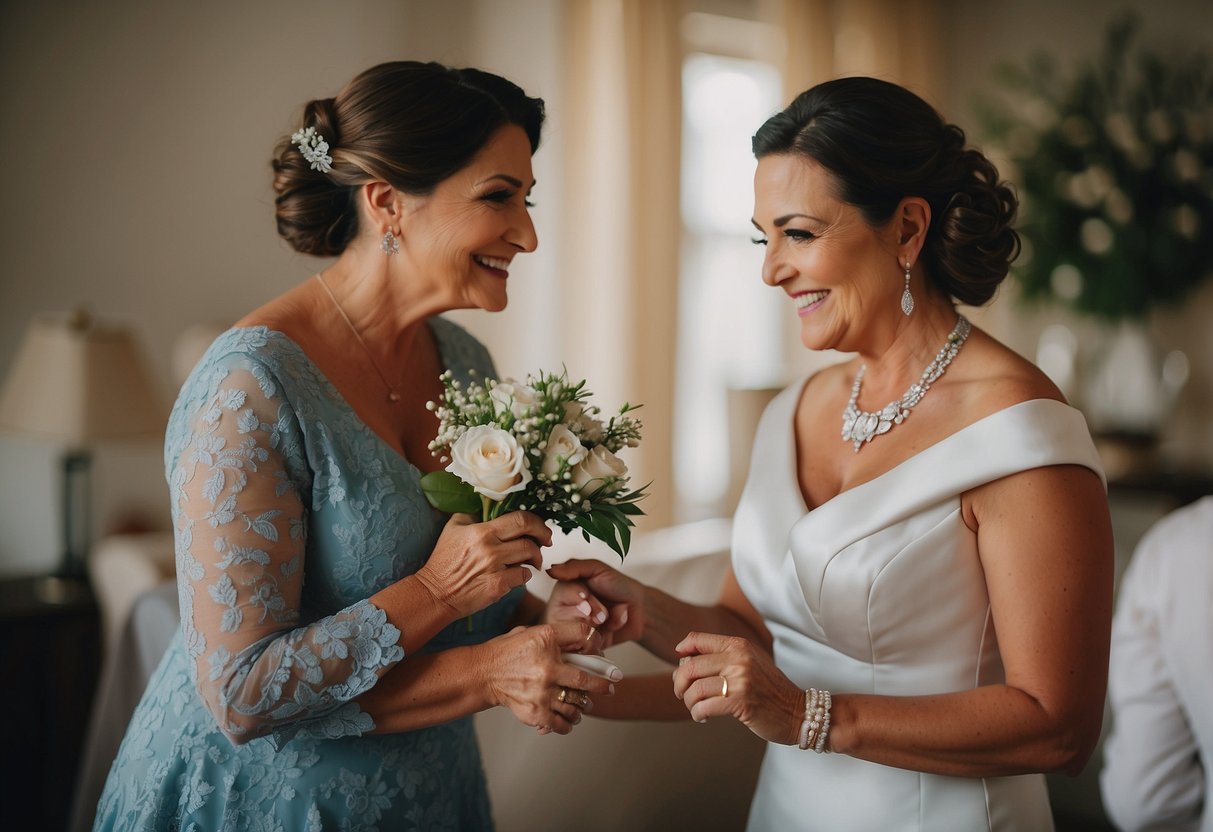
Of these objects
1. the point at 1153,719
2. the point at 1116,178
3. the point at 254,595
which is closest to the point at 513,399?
the point at 254,595

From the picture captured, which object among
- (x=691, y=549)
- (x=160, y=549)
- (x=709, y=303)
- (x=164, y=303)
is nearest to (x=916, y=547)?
(x=691, y=549)

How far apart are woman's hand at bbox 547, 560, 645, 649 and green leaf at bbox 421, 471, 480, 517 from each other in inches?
11.5

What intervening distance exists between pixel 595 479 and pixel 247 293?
126 inches

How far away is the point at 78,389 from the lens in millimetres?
3320

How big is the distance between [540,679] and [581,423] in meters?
0.39

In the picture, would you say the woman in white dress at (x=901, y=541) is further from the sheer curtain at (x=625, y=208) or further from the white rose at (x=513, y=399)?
the sheer curtain at (x=625, y=208)

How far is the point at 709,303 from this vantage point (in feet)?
19.4

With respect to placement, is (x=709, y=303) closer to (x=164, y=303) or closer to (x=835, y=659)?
(x=164, y=303)

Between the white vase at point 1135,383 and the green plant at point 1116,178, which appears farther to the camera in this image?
the white vase at point 1135,383

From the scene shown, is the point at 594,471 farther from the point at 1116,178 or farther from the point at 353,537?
the point at 1116,178

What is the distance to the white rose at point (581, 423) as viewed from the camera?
5.19 feet

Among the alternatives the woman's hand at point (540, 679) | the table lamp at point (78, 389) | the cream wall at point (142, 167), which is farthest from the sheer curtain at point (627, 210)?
the woman's hand at point (540, 679)

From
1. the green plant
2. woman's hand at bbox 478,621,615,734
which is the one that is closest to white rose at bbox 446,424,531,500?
woman's hand at bbox 478,621,615,734

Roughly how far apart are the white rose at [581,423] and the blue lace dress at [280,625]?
28 centimetres
